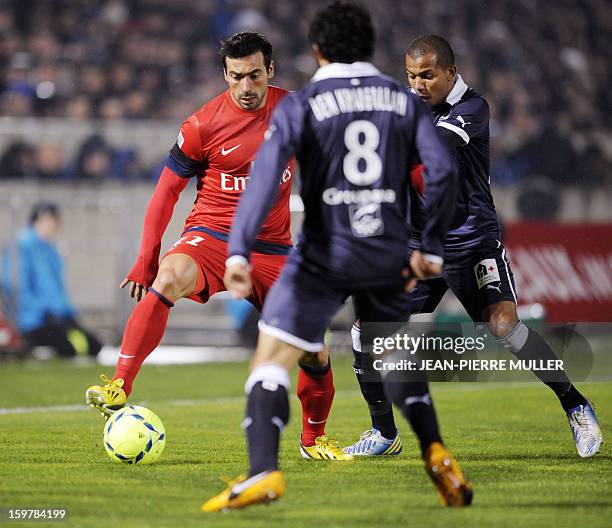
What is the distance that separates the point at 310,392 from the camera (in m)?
7.18

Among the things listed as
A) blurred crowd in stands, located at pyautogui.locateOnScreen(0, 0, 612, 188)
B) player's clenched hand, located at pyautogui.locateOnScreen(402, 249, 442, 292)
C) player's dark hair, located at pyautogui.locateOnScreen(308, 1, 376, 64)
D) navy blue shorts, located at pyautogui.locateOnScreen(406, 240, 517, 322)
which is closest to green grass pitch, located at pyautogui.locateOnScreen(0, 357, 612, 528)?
navy blue shorts, located at pyautogui.locateOnScreen(406, 240, 517, 322)

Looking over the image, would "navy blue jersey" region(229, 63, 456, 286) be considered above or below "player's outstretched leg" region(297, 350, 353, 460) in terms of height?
above

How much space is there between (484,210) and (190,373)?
691 centimetres

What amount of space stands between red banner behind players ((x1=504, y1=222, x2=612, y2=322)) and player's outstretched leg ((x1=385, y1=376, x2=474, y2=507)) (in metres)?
11.0

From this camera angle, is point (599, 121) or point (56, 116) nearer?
point (56, 116)

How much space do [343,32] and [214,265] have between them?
2.43m

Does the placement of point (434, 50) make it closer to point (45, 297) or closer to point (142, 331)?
point (142, 331)

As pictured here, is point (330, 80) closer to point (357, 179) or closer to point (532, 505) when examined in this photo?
point (357, 179)

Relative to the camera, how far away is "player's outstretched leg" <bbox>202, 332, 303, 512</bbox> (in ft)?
16.5

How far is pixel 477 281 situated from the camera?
7.48 m

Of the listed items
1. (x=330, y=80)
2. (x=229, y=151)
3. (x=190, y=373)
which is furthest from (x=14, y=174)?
(x=330, y=80)

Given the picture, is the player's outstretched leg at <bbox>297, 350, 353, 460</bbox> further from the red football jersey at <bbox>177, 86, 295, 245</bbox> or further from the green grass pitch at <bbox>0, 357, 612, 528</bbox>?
the red football jersey at <bbox>177, 86, 295, 245</bbox>

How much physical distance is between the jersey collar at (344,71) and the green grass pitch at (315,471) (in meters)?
1.96

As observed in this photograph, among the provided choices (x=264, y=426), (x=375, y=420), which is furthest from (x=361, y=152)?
(x=375, y=420)
